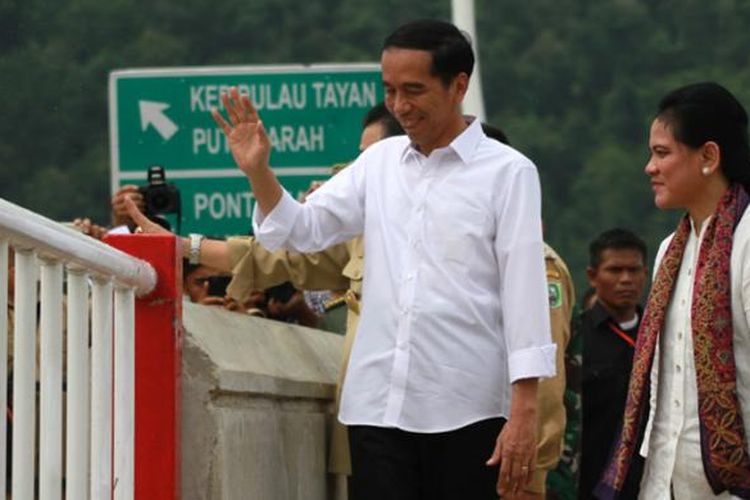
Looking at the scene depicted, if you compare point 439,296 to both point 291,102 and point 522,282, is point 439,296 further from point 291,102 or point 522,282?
point 291,102

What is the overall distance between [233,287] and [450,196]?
32.6 inches

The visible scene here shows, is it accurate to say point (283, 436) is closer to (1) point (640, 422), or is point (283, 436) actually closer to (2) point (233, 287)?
(2) point (233, 287)

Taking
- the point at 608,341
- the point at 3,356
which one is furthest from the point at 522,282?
the point at 608,341

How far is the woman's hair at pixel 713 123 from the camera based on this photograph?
19.6ft

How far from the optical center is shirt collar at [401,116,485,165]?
20.3 ft

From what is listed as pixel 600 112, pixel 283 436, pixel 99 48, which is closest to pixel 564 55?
pixel 600 112

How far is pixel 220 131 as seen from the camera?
11.6 m

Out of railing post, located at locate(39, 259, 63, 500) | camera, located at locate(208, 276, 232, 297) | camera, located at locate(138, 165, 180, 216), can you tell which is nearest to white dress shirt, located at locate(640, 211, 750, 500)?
railing post, located at locate(39, 259, 63, 500)

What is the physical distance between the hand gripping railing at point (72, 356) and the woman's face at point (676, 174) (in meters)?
1.24

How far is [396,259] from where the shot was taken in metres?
6.16

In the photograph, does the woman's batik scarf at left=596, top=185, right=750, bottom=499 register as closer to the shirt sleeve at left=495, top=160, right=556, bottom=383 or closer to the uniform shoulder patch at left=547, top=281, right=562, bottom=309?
the shirt sleeve at left=495, top=160, right=556, bottom=383

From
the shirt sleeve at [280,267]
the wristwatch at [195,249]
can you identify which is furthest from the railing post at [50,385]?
the shirt sleeve at [280,267]

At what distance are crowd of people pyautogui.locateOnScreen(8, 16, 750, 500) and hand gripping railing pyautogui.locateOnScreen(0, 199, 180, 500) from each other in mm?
679

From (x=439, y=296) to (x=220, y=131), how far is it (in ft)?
18.5
